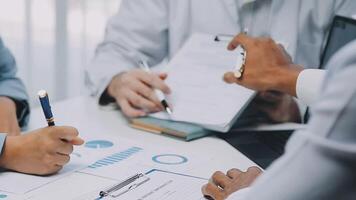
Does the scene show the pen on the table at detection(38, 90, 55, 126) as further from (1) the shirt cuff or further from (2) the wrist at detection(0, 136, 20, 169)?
(1) the shirt cuff

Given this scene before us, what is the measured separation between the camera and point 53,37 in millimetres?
2258

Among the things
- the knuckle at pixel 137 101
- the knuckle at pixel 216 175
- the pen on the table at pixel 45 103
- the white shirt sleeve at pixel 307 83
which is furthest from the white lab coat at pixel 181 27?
the knuckle at pixel 216 175

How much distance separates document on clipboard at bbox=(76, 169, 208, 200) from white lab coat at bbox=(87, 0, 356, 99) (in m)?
0.54

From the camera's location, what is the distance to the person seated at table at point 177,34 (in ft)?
4.14

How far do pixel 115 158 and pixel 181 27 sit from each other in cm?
62

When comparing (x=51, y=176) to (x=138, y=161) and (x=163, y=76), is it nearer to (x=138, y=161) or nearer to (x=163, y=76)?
(x=138, y=161)

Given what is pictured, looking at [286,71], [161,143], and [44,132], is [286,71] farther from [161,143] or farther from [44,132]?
[44,132]

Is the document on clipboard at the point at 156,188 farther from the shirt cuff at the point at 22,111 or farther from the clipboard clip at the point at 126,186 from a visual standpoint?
the shirt cuff at the point at 22,111

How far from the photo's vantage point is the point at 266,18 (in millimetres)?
1416

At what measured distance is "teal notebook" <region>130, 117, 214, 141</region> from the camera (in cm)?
114

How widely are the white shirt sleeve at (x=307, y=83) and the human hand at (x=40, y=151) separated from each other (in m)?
0.43

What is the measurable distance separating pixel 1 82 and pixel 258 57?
1.96ft

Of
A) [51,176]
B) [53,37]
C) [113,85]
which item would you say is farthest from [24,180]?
[53,37]

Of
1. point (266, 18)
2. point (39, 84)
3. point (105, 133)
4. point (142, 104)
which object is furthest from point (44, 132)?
point (39, 84)
